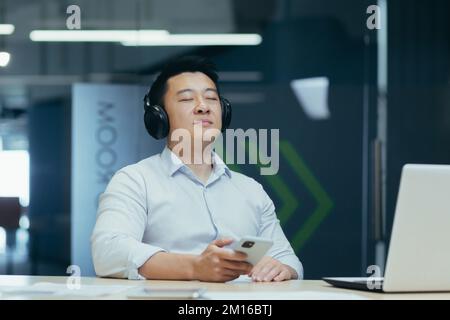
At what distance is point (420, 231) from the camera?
1.75 metres

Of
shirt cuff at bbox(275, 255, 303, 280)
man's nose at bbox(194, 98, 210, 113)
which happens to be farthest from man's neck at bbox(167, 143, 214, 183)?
shirt cuff at bbox(275, 255, 303, 280)

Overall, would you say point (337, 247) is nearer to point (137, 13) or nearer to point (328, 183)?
point (328, 183)

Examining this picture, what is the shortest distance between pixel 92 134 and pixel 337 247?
1.30 metres

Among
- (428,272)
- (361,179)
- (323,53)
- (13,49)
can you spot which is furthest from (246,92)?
(428,272)

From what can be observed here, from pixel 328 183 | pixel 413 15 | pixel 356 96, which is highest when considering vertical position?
pixel 413 15

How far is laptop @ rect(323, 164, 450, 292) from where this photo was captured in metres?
1.73

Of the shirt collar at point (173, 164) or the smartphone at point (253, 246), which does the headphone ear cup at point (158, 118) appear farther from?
the smartphone at point (253, 246)

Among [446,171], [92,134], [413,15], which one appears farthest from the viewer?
[413,15]

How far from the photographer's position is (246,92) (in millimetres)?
4406

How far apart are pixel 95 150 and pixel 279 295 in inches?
→ 102

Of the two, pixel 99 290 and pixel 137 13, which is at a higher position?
pixel 137 13

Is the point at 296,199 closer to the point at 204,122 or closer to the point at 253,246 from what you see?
the point at 204,122

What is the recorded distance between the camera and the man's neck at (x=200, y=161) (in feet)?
8.68

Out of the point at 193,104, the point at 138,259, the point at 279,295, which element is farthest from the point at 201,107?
the point at 279,295
